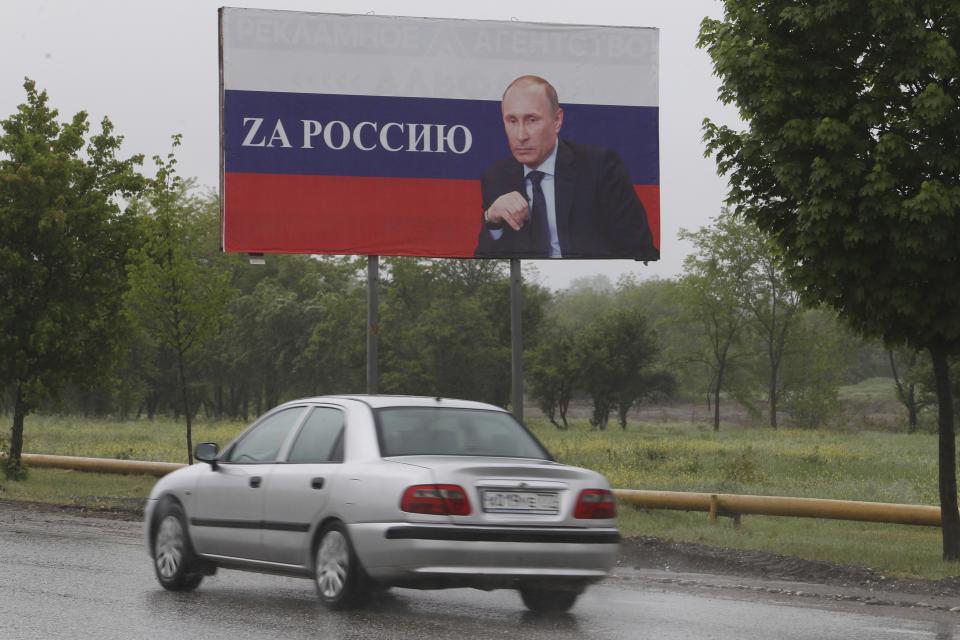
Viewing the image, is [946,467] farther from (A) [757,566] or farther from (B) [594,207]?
(B) [594,207]

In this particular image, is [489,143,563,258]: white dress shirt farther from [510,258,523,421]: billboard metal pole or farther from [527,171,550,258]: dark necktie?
[510,258,523,421]: billboard metal pole

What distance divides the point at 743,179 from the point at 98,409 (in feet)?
254

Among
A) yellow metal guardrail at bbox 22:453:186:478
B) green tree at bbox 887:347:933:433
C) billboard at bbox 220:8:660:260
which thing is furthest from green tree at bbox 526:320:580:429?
billboard at bbox 220:8:660:260

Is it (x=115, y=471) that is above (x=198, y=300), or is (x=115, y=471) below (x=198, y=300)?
below

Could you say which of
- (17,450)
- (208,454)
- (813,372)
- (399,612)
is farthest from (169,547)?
(813,372)

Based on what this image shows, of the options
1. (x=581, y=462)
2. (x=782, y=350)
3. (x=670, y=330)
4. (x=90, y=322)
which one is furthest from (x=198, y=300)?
(x=670, y=330)

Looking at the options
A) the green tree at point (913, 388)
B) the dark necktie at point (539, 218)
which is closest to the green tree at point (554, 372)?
the green tree at point (913, 388)

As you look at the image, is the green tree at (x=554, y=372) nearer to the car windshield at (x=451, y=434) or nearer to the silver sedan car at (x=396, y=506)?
the silver sedan car at (x=396, y=506)

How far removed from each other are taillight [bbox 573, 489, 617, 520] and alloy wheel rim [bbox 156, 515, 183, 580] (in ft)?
10.7

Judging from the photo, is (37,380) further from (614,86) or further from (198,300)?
(614,86)

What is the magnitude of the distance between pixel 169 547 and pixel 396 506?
2.75 metres

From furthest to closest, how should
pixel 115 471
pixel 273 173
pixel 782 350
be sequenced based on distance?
1. pixel 782 350
2. pixel 115 471
3. pixel 273 173

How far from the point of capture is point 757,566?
13.5m

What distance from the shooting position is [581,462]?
2997 cm
